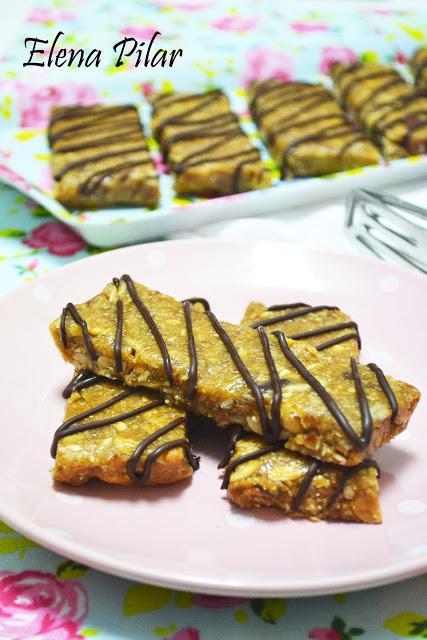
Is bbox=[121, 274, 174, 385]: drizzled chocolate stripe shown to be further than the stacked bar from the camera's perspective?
Yes

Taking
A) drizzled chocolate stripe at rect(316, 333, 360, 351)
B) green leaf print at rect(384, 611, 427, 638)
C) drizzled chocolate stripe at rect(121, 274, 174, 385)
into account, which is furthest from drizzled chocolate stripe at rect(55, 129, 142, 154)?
green leaf print at rect(384, 611, 427, 638)

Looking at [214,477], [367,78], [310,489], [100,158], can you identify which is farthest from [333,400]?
[367,78]

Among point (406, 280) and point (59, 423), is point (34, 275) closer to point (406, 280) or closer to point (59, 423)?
point (59, 423)

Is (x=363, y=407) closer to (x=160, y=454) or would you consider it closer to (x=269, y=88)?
(x=160, y=454)

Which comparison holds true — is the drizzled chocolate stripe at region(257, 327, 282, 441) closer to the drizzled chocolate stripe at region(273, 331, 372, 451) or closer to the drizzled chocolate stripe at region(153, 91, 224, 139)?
the drizzled chocolate stripe at region(273, 331, 372, 451)

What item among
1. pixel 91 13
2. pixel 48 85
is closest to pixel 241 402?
pixel 48 85

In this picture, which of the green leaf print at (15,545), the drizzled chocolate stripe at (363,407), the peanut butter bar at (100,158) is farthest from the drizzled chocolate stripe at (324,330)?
the peanut butter bar at (100,158)
